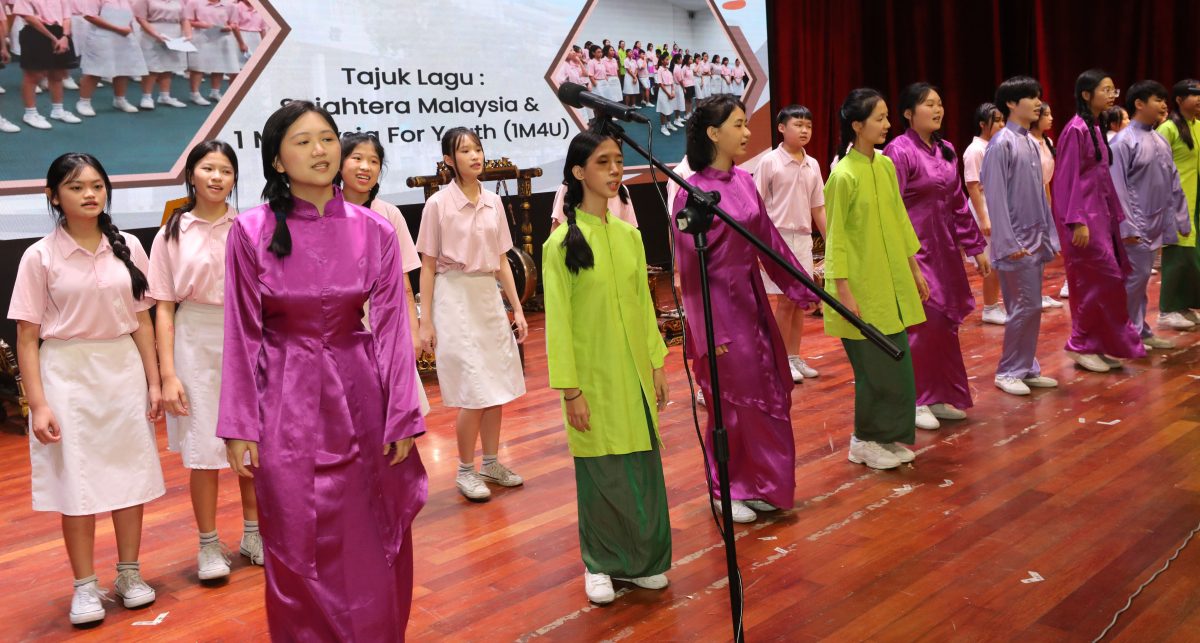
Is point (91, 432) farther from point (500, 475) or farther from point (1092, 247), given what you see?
point (1092, 247)

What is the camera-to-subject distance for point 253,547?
3268mm

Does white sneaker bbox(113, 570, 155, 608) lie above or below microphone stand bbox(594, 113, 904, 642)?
below

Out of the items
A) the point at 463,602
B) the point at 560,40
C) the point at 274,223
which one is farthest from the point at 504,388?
the point at 560,40

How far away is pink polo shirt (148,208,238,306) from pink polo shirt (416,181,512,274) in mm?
822

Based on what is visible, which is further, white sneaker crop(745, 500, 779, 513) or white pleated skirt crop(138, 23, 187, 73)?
white pleated skirt crop(138, 23, 187, 73)

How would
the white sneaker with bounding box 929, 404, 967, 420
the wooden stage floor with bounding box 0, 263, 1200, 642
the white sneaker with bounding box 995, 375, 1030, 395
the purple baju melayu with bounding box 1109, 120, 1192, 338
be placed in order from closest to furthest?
the wooden stage floor with bounding box 0, 263, 1200, 642 → the white sneaker with bounding box 929, 404, 967, 420 → the white sneaker with bounding box 995, 375, 1030, 395 → the purple baju melayu with bounding box 1109, 120, 1192, 338

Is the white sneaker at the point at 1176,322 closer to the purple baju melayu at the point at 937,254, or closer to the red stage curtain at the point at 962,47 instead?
the purple baju melayu at the point at 937,254

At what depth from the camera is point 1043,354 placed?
5500 millimetres

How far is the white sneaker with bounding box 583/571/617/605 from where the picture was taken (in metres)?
2.78

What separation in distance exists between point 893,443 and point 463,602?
181 centimetres

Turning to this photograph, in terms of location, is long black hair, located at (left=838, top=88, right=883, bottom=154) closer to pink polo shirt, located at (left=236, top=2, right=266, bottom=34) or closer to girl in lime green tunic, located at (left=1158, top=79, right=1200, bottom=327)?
girl in lime green tunic, located at (left=1158, top=79, right=1200, bottom=327)

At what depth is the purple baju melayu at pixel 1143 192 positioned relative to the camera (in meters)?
5.46

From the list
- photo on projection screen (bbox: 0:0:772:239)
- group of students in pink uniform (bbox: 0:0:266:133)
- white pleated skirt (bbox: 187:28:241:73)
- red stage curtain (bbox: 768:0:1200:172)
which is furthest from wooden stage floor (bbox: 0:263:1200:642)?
red stage curtain (bbox: 768:0:1200:172)

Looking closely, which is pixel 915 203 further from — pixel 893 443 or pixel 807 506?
pixel 807 506
